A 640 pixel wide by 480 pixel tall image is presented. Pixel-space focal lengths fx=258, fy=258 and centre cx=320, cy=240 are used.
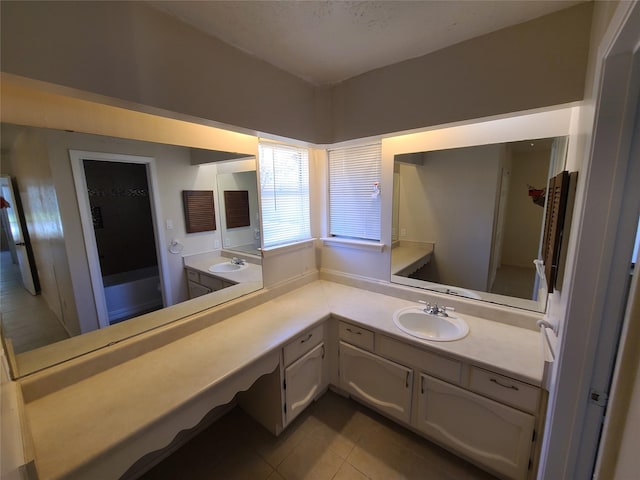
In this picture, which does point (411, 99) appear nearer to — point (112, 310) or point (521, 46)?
point (521, 46)

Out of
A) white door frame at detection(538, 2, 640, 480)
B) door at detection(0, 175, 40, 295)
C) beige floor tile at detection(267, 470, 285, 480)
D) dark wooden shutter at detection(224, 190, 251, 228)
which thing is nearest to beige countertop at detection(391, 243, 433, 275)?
white door frame at detection(538, 2, 640, 480)

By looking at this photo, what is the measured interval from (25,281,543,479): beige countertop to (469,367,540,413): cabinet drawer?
6cm

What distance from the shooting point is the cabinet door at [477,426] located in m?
1.30

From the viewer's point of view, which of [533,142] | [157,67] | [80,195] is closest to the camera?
[157,67]

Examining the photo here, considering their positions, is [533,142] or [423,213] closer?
[533,142]

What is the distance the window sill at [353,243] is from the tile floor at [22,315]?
1.84 metres

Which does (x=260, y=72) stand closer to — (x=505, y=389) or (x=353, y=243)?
(x=353, y=243)

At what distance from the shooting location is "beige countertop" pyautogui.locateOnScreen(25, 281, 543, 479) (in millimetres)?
913

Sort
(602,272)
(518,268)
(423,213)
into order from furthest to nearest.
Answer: (423,213) < (518,268) < (602,272)

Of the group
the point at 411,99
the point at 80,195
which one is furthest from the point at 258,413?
the point at 411,99

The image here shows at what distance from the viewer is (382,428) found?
1805mm

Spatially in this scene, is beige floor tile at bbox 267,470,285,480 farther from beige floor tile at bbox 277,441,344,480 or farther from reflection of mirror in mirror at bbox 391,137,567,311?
reflection of mirror in mirror at bbox 391,137,567,311

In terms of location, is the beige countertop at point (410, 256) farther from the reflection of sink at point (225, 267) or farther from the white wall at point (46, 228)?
the white wall at point (46, 228)

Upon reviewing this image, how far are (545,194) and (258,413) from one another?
2.34m
